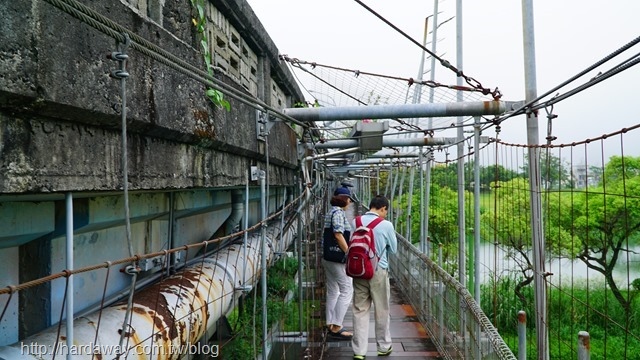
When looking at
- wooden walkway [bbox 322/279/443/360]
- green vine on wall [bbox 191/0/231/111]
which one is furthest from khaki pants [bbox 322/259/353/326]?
green vine on wall [bbox 191/0/231/111]

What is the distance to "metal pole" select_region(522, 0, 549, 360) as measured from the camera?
310 centimetres

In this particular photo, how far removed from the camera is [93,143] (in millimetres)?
1676

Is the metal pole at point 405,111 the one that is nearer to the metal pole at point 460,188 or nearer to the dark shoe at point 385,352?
the metal pole at point 460,188

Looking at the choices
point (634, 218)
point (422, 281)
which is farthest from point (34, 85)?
point (634, 218)

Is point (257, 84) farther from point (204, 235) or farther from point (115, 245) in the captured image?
point (115, 245)

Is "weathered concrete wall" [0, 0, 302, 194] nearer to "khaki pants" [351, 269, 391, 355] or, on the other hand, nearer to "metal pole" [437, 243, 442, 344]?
"khaki pants" [351, 269, 391, 355]

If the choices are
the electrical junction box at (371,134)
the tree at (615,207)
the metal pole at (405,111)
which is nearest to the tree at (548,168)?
the metal pole at (405,111)

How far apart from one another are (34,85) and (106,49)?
0.43 meters

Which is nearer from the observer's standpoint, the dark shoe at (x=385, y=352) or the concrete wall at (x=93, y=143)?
the concrete wall at (x=93, y=143)

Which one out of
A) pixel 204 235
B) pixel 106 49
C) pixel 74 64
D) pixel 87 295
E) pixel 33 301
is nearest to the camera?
pixel 74 64

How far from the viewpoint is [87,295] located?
224 centimetres

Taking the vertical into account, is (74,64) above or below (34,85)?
above

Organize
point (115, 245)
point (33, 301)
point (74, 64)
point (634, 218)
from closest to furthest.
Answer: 1. point (74, 64)
2. point (33, 301)
3. point (115, 245)
4. point (634, 218)

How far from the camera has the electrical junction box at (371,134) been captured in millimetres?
5180
